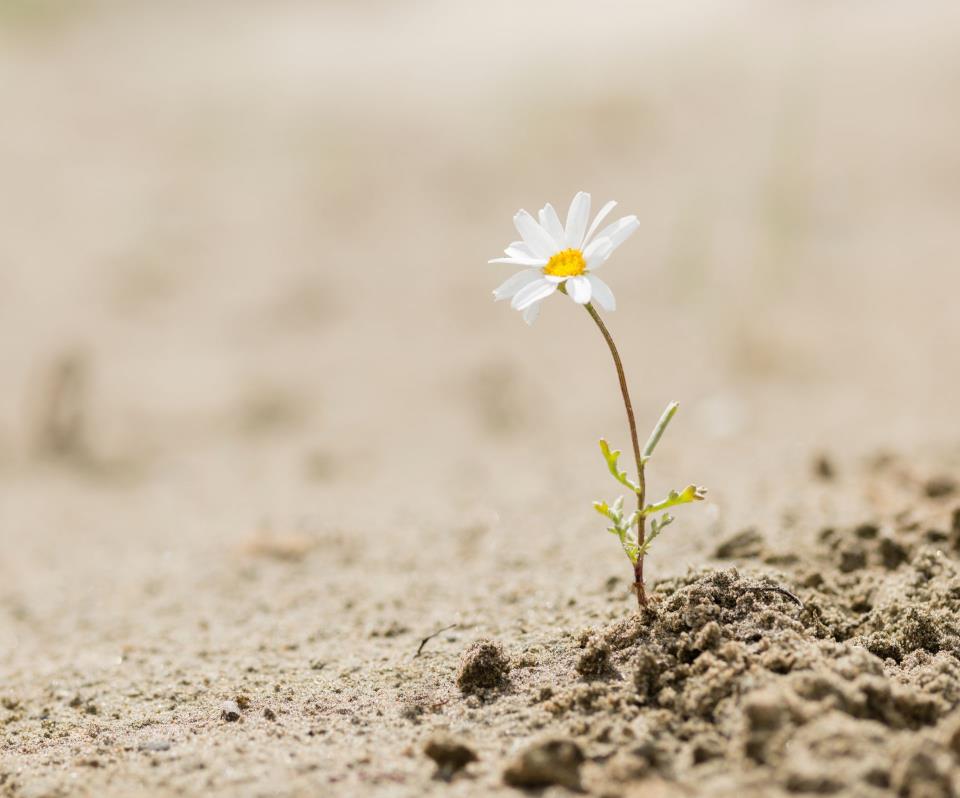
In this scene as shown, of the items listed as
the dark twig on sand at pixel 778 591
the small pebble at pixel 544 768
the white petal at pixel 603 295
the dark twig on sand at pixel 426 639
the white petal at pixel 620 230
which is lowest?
the small pebble at pixel 544 768

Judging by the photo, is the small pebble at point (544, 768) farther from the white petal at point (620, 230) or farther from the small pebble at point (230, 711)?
the white petal at point (620, 230)

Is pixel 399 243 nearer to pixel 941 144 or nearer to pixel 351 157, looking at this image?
pixel 351 157

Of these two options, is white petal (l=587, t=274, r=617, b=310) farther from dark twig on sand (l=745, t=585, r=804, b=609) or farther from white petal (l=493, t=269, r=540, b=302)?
dark twig on sand (l=745, t=585, r=804, b=609)

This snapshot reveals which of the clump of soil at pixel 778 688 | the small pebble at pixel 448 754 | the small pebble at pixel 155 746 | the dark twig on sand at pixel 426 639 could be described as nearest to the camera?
the clump of soil at pixel 778 688

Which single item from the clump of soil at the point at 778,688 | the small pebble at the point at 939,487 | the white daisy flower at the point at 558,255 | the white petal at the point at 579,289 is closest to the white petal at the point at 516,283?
the white daisy flower at the point at 558,255

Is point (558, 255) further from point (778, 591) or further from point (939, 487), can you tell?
point (939, 487)

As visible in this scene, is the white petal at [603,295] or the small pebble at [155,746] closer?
the white petal at [603,295]

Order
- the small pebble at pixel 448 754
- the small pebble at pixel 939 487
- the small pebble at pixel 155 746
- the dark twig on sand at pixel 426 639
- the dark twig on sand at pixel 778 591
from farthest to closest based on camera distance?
the small pebble at pixel 939 487 → the dark twig on sand at pixel 426 639 → the dark twig on sand at pixel 778 591 → the small pebble at pixel 155 746 → the small pebble at pixel 448 754

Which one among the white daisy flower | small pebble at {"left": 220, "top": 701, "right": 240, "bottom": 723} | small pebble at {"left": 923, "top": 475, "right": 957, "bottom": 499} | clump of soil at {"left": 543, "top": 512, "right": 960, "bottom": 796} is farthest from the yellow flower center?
small pebble at {"left": 923, "top": 475, "right": 957, "bottom": 499}
